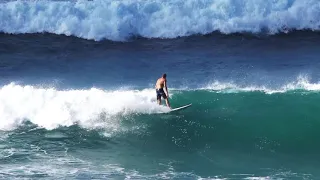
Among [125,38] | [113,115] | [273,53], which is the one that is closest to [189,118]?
[113,115]

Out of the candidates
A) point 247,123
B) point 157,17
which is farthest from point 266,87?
point 157,17

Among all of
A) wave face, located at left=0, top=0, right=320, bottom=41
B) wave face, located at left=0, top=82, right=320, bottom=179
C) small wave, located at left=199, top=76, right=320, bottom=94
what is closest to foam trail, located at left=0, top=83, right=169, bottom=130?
wave face, located at left=0, top=82, right=320, bottom=179

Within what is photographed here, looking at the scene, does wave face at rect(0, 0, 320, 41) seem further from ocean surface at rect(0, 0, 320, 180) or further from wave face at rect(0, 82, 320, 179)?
wave face at rect(0, 82, 320, 179)

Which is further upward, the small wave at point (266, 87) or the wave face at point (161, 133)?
the small wave at point (266, 87)

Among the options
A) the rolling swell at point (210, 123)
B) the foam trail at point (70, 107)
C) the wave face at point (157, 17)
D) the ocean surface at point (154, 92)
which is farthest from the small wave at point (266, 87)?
the wave face at point (157, 17)

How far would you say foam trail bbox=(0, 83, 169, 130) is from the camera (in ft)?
67.3

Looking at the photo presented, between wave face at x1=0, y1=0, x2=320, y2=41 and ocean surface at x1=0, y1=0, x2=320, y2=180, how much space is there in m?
0.05

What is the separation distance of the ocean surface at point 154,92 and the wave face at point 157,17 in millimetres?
48

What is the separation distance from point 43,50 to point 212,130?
12.7 meters

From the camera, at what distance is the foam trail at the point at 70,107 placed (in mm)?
20500

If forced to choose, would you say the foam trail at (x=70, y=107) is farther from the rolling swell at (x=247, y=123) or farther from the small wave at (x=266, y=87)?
the small wave at (x=266, y=87)

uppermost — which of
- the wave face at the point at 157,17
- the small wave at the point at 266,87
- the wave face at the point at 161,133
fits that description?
the wave face at the point at 157,17

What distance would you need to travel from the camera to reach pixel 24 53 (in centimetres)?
2934

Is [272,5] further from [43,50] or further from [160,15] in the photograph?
[43,50]
